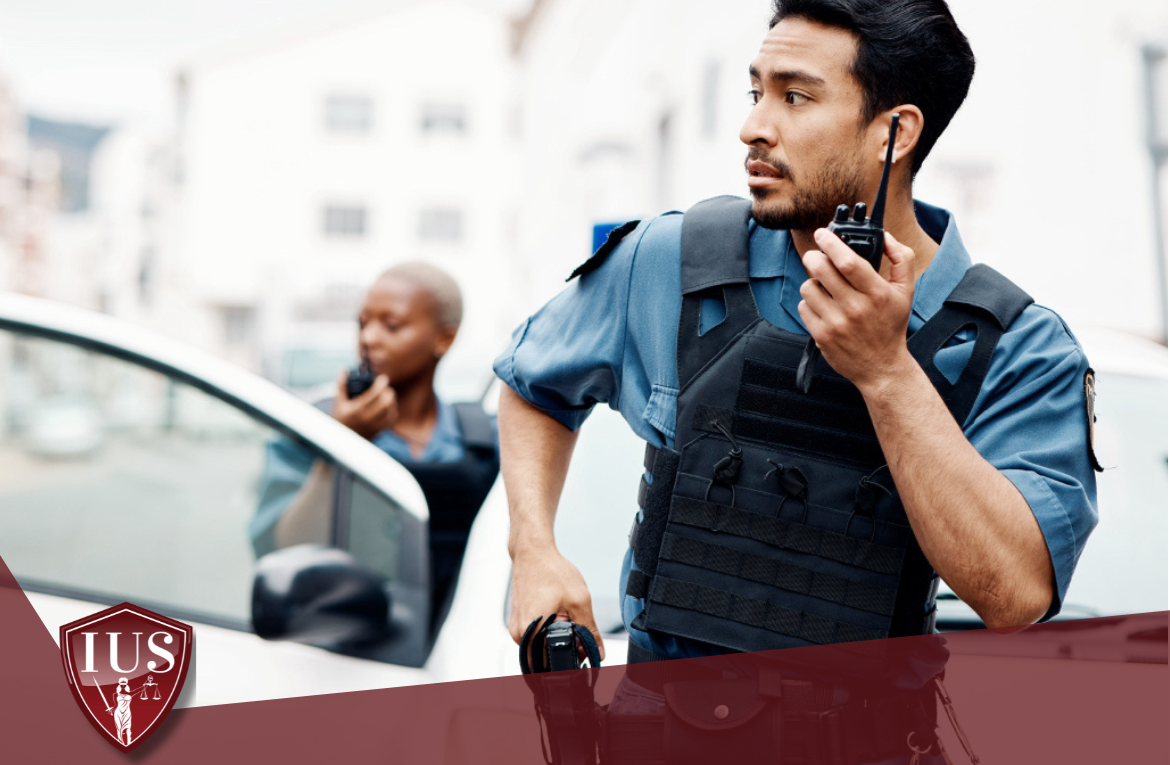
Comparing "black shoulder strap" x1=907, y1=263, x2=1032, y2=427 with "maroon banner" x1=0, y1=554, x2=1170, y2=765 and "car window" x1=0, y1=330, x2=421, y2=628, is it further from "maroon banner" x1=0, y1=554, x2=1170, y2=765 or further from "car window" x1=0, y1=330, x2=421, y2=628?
"car window" x1=0, y1=330, x2=421, y2=628

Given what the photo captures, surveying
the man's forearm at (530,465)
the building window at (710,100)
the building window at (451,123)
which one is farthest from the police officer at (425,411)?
the building window at (451,123)

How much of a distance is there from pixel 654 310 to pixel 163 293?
122 feet

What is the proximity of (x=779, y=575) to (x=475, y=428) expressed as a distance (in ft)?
6.49

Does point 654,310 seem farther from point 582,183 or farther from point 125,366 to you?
point 582,183

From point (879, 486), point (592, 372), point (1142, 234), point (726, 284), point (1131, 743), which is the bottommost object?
point (1131, 743)

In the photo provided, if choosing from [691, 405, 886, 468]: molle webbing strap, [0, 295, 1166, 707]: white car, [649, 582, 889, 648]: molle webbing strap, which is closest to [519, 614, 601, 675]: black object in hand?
[649, 582, 889, 648]: molle webbing strap

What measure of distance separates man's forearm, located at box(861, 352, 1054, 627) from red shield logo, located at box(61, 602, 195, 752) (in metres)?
1.26

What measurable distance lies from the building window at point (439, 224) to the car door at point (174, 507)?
98.4 feet

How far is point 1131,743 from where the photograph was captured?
1.68 m

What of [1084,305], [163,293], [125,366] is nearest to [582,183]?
[1084,305]

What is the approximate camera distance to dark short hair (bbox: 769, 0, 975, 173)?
154 centimetres

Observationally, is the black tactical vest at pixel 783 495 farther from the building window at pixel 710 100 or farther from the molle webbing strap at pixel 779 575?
the building window at pixel 710 100

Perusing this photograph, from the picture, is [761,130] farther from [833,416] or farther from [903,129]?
[833,416]

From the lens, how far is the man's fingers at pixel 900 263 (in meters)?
1.34
